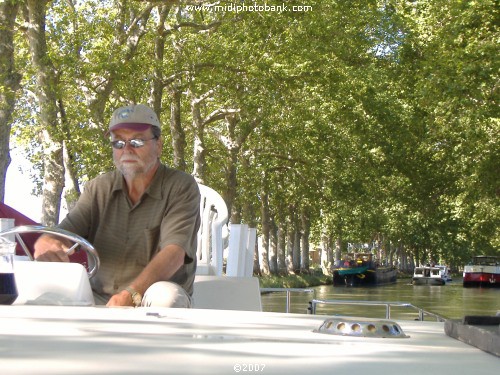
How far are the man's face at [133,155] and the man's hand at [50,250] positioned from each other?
23.5 inches

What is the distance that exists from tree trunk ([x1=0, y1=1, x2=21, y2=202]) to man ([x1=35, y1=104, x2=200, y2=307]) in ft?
41.1

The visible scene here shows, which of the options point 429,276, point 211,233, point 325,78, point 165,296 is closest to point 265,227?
point 325,78

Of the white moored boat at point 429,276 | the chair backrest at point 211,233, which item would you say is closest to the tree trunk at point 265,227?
the white moored boat at point 429,276

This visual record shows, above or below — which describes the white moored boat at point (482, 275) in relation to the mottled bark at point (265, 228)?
below

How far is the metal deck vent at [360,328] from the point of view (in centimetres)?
185

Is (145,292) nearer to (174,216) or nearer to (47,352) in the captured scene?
(174,216)

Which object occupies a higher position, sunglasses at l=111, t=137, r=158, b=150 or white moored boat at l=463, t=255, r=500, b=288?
white moored boat at l=463, t=255, r=500, b=288

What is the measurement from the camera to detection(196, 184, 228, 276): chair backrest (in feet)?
19.9

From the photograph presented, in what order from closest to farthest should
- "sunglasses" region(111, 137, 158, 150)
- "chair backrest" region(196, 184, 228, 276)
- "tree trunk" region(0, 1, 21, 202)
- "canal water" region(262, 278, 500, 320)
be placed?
1. "sunglasses" region(111, 137, 158, 150)
2. "chair backrest" region(196, 184, 228, 276)
3. "canal water" region(262, 278, 500, 320)
4. "tree trunk" region(0, 1, 21, 202)

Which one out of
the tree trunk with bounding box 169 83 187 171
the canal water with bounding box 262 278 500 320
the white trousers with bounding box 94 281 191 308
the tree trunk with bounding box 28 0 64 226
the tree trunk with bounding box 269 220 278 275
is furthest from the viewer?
the tree trunk with bounding box 269 220 278 275

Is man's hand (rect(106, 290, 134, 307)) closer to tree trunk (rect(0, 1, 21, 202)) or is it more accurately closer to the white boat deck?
the white boat deck

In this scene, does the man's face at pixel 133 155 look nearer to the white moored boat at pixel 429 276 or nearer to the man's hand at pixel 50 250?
the man's hand at pixel 50 250

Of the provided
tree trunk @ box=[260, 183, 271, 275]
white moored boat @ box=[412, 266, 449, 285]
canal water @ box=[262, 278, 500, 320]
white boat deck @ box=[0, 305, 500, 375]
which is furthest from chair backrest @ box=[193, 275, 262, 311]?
white moored boat @ box=[412, 266, 449, 285]

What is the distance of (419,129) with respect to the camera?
97.3 feet
